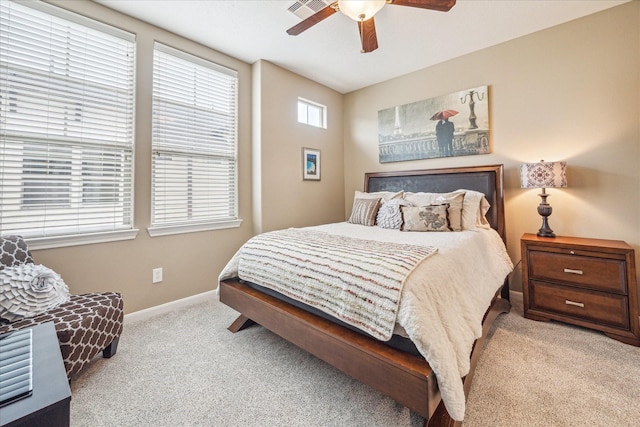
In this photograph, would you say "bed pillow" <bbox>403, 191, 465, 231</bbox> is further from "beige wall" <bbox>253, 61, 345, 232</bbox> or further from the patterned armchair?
the patterned armchair

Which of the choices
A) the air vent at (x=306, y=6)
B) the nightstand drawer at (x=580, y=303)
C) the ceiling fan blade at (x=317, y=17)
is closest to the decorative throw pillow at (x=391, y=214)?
the nightstand drawer at (x=580, y=303)

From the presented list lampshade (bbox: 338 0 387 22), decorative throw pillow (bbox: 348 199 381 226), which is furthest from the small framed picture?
lampshade (bbox: 338 0 387 22)

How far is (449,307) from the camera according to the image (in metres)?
1.36

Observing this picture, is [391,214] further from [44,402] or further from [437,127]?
[44,402]

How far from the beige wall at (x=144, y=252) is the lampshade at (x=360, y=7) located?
1887mm

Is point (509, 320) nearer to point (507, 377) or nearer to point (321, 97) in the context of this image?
point (507, 377)

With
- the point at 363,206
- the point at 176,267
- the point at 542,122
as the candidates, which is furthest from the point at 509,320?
the point at 176,267

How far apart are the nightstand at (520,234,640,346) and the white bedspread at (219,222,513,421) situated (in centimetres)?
64

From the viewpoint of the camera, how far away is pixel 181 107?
2795mm

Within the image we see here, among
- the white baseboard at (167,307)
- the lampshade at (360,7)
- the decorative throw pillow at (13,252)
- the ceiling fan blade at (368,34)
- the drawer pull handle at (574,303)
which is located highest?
the ceiling fan blade at (368,34)

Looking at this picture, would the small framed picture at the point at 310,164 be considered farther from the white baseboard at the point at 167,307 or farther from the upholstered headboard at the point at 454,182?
the white baseboard at the point at 167,307

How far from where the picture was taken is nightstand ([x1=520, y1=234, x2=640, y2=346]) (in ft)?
6.68

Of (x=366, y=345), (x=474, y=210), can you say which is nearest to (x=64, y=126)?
(x=366, y=345)

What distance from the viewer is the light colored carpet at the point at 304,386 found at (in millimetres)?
1380
